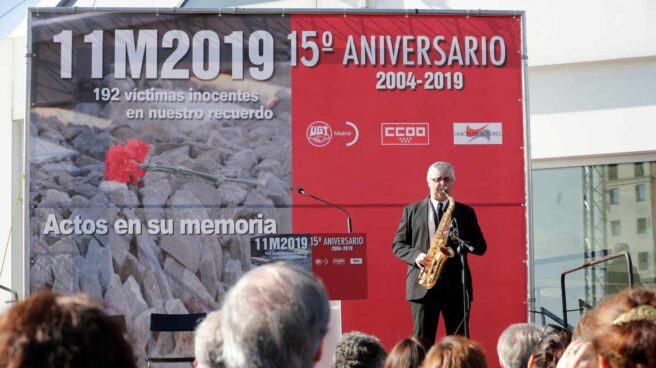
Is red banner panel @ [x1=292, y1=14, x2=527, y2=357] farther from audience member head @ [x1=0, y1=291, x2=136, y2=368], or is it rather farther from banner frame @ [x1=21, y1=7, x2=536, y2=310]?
audience member head @ [x1=0, y1=291, x2=136, y2=368]

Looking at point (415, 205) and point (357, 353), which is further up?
point (415, 205)

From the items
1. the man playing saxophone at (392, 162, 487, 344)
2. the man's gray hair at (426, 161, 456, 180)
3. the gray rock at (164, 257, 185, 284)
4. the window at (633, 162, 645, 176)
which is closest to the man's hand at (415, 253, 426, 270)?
the man playing saxophone at (392, 162, 487, 344)

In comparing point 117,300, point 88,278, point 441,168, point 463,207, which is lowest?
point 117,300

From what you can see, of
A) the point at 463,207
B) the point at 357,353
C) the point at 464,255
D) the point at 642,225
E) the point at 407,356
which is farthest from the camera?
the point at 642,225

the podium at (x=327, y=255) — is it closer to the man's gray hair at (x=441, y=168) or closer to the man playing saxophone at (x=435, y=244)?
the man playing saxophone at (x=435, y=244)

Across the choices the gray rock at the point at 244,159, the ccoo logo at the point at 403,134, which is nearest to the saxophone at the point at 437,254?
the ccoo logo at the point at 403,134

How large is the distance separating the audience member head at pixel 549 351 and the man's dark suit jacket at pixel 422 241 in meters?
2.17

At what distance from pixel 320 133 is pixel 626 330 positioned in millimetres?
4921

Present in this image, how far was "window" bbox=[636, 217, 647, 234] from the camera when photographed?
9.77 meters

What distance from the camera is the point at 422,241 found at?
6359 mm

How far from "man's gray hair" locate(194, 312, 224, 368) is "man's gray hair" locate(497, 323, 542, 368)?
1.84 metres

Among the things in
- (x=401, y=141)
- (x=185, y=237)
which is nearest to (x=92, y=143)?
(x=185, y=237)

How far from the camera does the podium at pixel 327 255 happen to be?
6652mm

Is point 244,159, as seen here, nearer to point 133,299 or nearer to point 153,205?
point 153,205
